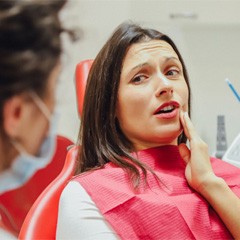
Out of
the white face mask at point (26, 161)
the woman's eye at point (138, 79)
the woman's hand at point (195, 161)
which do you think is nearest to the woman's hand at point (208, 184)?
the woman's hand at point (195, 161)

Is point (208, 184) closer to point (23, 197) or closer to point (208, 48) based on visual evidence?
point (23, 197)

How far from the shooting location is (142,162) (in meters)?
0.79

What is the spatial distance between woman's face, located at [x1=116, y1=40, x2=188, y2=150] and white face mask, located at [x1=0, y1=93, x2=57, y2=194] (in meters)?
0.35

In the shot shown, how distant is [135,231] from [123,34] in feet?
1.30

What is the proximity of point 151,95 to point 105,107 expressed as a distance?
0.37ft

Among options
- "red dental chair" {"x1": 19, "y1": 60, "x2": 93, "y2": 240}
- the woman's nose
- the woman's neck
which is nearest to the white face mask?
the woman's neck

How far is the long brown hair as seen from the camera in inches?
31.8

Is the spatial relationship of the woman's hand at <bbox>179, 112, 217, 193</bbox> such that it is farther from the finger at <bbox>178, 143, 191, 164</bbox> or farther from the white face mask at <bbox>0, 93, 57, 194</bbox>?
the white face mask at <bbox>0, 93, 57, 194</bbox>

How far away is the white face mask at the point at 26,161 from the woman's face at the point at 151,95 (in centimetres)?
35

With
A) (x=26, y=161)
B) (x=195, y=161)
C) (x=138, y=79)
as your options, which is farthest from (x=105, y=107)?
(x=26, y=161)

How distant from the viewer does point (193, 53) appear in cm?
119

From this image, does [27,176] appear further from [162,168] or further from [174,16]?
[174,16]

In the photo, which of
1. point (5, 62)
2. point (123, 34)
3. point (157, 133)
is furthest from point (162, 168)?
point (5, 62)

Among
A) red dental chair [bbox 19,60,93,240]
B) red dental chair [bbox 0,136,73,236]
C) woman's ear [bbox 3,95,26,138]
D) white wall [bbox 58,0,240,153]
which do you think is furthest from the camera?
white wall [bbox 58,0,240,153]
